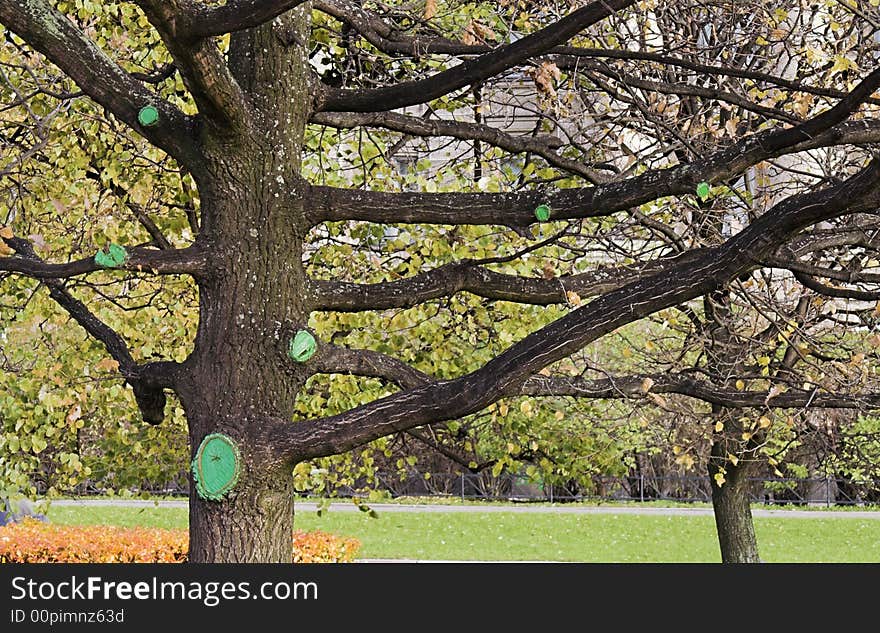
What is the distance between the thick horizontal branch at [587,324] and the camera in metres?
3.78

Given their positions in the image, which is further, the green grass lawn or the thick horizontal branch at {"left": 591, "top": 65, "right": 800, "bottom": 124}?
the green grass lawn

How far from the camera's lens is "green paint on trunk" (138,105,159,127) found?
172 inches

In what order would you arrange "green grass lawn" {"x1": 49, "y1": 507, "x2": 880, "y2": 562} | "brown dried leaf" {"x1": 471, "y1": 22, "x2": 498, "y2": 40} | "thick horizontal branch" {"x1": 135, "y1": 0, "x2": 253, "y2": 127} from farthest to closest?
"green grass lawn" {"x1": 49, "y1": 507, "x2": 880, "y2": 562}, "brown dried leaf" {"x1": 471, "y1": 22, "x2": 498, "y2": 40}, "thick horizontal branch" {"x1": 135, "y1": 0, "x2": 253, "y2": 127}

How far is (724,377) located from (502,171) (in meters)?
2.11

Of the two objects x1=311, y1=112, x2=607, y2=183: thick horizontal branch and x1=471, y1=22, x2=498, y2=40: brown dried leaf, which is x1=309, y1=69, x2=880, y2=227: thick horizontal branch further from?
x1=471, y1=22, x2=498, y2=40: brown dried leaf

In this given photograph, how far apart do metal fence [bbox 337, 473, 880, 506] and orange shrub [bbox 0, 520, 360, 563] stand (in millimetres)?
10153

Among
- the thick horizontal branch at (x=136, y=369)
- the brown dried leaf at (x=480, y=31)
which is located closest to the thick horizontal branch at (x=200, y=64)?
the thick horizontal branch at (x=136, y=369)

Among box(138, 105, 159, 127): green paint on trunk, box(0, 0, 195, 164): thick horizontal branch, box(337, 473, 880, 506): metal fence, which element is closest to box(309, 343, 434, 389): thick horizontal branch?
box(0, 0, 195, 164): thick horizontal branch

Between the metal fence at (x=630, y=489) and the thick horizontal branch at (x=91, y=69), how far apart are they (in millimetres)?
16220

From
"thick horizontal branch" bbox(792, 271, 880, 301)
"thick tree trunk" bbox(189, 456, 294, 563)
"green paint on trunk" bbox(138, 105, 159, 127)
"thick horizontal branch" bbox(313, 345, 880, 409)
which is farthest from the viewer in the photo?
"thick horizontal branch" bbox(792, 271, 880, 301)

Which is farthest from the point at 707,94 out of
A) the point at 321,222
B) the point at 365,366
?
the point at 365,366

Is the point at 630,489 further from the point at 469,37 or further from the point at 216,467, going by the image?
the point at 216,467

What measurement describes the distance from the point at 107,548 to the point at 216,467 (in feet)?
19.5
